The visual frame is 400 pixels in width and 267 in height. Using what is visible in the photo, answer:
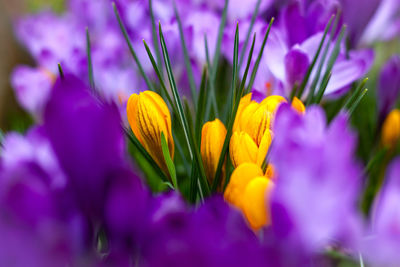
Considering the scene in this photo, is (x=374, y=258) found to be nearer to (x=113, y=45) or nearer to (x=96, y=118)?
(x=96, y=118)

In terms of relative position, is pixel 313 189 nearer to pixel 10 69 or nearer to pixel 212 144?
pixel 212 144

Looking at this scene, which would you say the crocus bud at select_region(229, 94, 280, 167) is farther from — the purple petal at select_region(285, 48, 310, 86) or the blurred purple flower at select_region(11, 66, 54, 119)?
the blurred purple flower at select_region(11, 66, 54, 119)

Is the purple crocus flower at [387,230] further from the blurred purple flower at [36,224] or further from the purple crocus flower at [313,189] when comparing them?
the blurred purple flower at [36,224]

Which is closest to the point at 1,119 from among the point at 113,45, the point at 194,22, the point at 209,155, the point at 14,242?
the point at 113,45

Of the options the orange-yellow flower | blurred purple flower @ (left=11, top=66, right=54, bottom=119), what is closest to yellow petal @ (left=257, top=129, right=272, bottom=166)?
the orange-yellow flower

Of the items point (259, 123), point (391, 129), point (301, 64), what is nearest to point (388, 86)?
point (391, 129)

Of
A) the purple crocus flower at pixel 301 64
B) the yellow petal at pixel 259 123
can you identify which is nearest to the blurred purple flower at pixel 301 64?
the purple crocus flower at pixel 301 64
